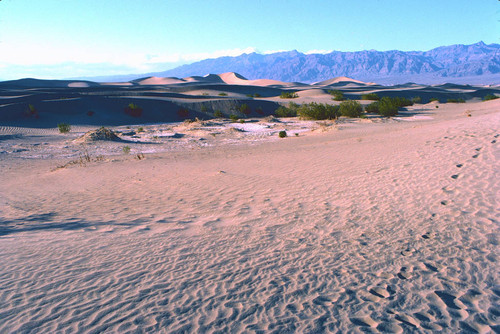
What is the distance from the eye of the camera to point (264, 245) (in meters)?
5.22

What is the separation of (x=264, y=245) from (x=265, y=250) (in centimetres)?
20

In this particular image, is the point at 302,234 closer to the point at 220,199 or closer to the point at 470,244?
the point at 470,244

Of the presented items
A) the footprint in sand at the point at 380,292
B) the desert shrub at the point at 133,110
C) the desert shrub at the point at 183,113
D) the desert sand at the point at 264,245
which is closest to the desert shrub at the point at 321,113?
the desert shrub at the point at 183,113

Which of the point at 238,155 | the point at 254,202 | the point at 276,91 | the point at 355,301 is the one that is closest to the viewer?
the point at 355,301

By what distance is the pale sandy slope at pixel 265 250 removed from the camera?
11.1 ft

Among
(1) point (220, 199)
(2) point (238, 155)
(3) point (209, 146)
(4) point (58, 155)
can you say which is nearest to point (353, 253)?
(1) point (220, 199)

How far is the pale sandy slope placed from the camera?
11.1 ft

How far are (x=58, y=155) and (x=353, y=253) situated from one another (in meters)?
16.0

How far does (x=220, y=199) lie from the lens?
805 cm

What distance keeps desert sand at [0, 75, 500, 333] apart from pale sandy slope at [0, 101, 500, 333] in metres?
0.02

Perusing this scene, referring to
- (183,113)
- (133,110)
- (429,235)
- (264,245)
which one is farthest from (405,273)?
(183,113)

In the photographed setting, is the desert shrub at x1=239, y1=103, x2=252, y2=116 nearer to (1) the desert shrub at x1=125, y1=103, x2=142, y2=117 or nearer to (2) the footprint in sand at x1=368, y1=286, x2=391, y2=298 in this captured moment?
(1) the desert shrub at x1=125, y1=103, x2=142, y2=117

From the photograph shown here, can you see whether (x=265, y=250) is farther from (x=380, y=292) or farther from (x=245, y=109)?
(x=245, y=109)

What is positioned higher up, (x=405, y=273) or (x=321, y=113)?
(x=405, y=273)
